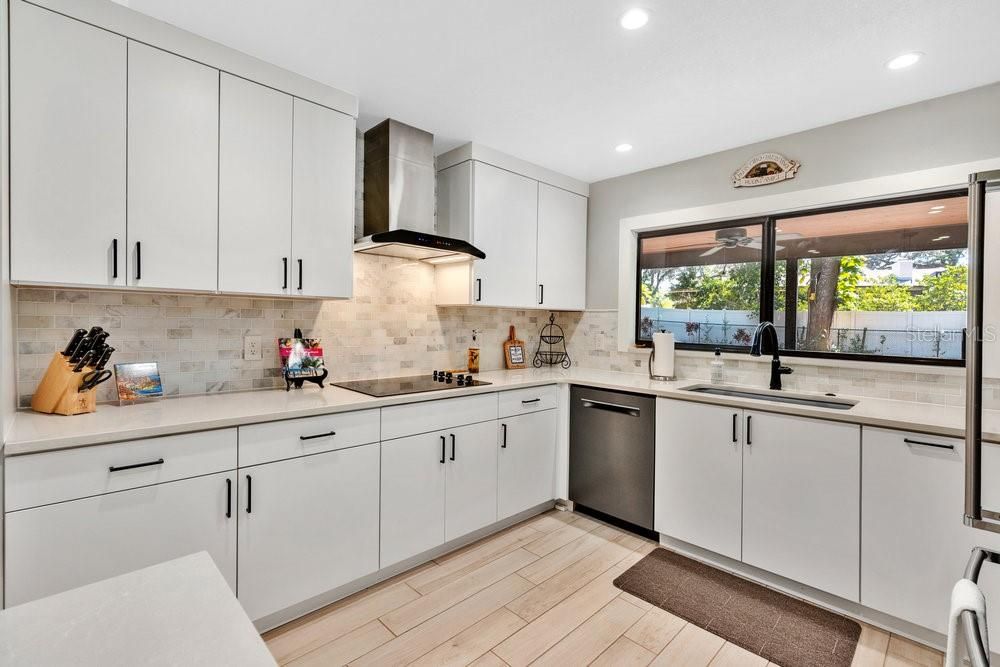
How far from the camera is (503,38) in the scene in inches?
77.7

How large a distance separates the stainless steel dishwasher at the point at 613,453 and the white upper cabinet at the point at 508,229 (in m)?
0.85

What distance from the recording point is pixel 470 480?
2.75 metres

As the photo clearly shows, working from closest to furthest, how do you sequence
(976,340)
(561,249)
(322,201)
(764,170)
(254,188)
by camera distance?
(976,340) < (254,188) < (322,201) < (764,170) < (561,249)

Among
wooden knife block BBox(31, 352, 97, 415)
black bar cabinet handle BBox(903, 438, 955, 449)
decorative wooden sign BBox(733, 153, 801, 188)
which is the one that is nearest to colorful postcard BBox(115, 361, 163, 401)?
wooden knife block BBox(31, 352, 97, 415)

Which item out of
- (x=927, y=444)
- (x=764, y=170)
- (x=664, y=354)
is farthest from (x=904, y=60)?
(x=664, y=354)

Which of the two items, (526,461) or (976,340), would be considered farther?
(526,461)

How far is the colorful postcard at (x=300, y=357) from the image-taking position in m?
2.50

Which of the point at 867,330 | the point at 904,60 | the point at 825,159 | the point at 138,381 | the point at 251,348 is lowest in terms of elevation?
the point at 138,381

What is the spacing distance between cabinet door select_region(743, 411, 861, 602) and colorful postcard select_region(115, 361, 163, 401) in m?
2.81

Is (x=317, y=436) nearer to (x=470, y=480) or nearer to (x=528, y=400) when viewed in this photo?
(x=470, y=480)

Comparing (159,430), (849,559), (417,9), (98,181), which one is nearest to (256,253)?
(98,181)

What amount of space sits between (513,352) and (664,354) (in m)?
1.14

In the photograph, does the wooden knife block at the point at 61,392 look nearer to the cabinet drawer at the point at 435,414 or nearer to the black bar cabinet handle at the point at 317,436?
the black bar cabinet handle at the point at 317,436

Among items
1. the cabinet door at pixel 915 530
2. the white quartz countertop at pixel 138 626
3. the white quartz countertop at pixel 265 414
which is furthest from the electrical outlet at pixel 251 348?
the cabinet door at pixel 915 530
